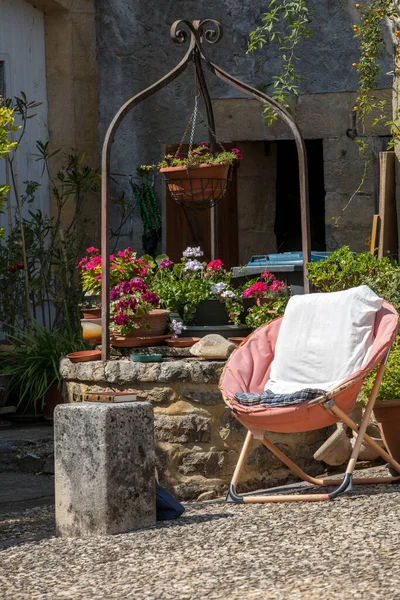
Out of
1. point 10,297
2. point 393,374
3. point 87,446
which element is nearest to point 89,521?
point 87,446

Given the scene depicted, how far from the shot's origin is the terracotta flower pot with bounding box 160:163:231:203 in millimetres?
7328

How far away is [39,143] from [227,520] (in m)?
5.05

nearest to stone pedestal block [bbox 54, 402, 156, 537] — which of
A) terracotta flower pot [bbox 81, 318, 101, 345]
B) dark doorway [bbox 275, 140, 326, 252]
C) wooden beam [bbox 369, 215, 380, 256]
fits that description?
terracotta flower pot [bbox 81, 318, 101, 345]

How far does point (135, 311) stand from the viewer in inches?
266

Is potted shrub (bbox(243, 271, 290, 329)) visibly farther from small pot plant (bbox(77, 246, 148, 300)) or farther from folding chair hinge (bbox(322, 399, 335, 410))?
folding chair hinge (bbox(322, 399, 335, 410))

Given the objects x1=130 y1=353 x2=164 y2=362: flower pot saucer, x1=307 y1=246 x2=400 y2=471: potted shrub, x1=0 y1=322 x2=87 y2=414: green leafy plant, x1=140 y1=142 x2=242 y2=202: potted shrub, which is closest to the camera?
x1=130 y1=353 x2=164 y2=362: flower pot saucer

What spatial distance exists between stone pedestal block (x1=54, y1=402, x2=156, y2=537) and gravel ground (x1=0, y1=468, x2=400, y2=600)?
0.10m

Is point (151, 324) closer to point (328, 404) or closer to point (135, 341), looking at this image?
point (135, 341)

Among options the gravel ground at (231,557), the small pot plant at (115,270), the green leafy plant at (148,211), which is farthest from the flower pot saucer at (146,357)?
the green leafy plant at (148,211)

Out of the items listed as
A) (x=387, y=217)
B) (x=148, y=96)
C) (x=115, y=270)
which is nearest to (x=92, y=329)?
(x=115, y=270)

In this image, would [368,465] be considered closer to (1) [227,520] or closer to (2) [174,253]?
(1) [227,520]

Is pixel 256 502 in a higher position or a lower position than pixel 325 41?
lower

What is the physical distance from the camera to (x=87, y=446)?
497 cm

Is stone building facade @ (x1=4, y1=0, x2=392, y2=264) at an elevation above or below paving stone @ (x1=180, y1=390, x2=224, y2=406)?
above
